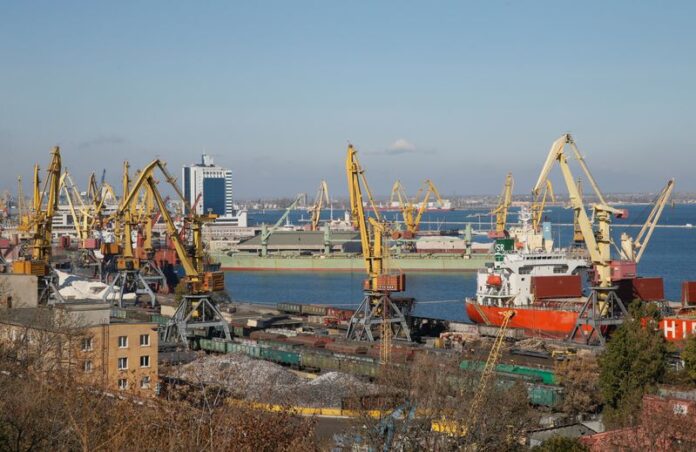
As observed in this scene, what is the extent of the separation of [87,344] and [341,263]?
5953 cm

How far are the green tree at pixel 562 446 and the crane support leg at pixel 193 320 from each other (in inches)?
752

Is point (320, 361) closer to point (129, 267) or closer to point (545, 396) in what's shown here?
point (545, 396)

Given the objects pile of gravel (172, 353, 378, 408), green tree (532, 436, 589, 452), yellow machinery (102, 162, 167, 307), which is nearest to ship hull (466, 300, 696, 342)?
pile of gravel (172, 353, 378, 408)

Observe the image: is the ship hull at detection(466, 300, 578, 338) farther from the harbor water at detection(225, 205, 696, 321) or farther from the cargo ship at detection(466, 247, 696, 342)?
the harbor water at detection(225, 205, 696, 321)

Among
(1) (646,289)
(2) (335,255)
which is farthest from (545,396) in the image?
(2) (335,255)

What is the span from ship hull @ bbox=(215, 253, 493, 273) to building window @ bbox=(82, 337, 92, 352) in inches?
2081

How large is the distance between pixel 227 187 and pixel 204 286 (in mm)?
160871

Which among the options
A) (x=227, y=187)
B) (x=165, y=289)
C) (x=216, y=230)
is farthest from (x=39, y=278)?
(x=227, y=187)

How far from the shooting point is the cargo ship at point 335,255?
77688mm

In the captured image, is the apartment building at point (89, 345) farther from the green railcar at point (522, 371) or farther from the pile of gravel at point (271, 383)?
the green railcar at point (522, 371)

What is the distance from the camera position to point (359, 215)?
3616 cm

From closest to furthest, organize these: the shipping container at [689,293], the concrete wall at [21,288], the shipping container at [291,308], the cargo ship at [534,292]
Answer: the concrete wall at [21,288], the shipping container at [689,293], the cargo ship at [534,292], the shipping container at [291,308]

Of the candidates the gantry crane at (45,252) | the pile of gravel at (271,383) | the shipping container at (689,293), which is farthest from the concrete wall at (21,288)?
the shipping container at (689,293)

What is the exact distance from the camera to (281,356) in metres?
30.2
